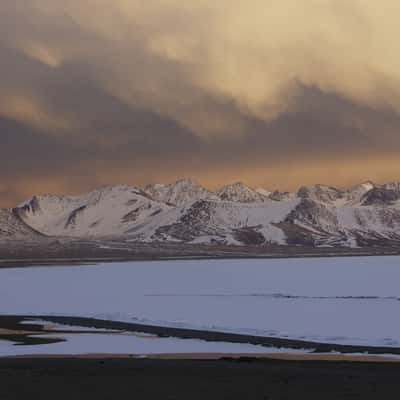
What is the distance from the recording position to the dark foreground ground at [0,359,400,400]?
1750 cm

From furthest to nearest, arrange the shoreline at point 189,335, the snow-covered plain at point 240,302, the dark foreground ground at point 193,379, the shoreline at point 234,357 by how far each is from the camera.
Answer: the snow-covered plain at point 240,302 → the shoreline at point 189,335 → the shoreline at point 234,357 → the dark foreground ground at point 193,379

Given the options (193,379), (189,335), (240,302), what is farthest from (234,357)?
(240,302)

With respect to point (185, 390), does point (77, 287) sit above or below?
above

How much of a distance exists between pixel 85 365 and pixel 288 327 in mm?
12453

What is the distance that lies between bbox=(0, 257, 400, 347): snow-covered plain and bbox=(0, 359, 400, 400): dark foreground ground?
6.92 metres

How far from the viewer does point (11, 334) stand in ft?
110

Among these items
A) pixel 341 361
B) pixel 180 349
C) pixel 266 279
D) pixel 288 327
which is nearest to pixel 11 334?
pixel 180 349

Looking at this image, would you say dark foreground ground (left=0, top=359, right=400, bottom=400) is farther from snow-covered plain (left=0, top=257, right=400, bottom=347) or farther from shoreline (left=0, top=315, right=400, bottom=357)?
snow-covered plain (left=0, top=257, right=400, bottom=347)

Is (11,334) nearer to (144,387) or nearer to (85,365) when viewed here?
(85,365)

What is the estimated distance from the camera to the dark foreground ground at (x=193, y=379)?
17500 mm

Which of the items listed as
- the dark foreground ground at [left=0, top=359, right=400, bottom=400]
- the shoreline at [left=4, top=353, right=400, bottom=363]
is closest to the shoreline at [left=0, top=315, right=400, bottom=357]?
the shoreline at [left=4, top=353, right=400, bottom=363]

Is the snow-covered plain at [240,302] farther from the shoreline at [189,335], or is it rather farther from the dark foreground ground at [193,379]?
the dark foreground ground at [193,379]

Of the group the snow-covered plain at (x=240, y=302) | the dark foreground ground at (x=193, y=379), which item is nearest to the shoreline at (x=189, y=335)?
the snow-covered plain at (x=240, y=302)

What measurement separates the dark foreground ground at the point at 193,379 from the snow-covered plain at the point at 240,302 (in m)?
6.92
